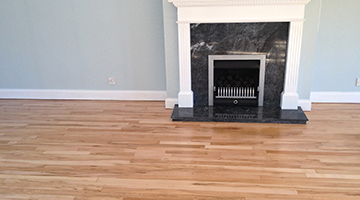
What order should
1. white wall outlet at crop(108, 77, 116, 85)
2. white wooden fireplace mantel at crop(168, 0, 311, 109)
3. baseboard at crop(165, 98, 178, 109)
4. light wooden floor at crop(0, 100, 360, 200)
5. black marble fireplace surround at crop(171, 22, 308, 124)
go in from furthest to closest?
1. white wall outlet at crop(108, 77, 116, 85)
2. baseboard at crop(165, 98, 178, 109)
3. black marble fireplace surround at crop(171, 22, 308, 124)
4. white wooden fireplace mantel at crop(168, 0, 311, 109)
5. light wooden floor at crop(0, 100, 360, 200)

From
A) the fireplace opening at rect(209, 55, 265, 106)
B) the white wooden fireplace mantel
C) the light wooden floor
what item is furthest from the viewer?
the fireplace opening at rect(209, 55, 265, 106)

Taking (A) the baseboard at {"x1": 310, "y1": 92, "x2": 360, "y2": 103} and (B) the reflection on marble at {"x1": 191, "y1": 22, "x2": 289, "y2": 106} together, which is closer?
(B) the reflection on marble at {"x1": 191, "y1": 22, "x2": 289, "y2": 106}

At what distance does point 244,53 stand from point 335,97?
4.65ft

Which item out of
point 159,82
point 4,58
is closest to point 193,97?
point 159,82

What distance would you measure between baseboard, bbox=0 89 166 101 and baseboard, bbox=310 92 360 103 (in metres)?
2.01

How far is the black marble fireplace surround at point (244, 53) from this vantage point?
3.27m

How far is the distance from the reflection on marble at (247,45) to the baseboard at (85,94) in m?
0.81

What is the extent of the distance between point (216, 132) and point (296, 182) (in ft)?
3.36

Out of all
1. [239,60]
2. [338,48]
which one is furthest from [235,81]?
[338,48]

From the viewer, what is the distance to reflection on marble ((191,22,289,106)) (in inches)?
130

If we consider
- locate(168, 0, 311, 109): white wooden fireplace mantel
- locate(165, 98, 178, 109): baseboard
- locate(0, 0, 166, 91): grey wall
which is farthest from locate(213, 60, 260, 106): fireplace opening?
locate(0, 0, 166, 91): grey wall

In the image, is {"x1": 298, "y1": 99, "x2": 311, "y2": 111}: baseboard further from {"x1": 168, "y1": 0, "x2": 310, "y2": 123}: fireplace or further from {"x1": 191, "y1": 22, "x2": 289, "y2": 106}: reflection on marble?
{"x1": 191, "y1": 22, "x2": 289, "y2": 106}: reflection on marble

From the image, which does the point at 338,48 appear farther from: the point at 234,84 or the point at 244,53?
the point at 234,84

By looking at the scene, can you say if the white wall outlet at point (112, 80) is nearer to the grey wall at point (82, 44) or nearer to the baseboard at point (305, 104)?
the grey wall at point (82, 44)
